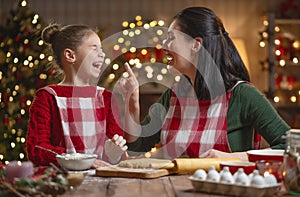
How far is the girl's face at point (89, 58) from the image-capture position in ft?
8.73

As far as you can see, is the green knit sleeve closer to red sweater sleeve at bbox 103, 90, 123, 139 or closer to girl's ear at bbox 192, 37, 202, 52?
girl's ear at bbox 192, 37, 202, 52

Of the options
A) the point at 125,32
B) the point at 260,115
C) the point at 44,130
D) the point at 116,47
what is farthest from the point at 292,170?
the point at 125,32

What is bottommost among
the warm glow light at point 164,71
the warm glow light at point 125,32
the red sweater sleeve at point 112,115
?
the warm glow light at point 164,71

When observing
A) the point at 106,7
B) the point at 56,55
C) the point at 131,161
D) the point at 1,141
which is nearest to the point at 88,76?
the point at 56,55

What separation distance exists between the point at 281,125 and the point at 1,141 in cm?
260

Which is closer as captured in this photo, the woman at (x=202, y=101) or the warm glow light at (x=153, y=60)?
the woman at (x=202, y=101)

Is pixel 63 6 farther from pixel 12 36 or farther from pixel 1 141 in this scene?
pixel 1 141

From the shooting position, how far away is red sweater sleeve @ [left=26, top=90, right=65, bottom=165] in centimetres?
231

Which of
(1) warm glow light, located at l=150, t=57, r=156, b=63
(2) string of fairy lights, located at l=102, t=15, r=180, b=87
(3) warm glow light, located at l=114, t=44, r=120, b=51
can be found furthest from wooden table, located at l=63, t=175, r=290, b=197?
(1) warm glow light, located at l=150, t=57, r=156, b=63

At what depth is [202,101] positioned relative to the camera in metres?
2.56

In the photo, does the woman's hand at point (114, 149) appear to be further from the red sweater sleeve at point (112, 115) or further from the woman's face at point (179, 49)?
the woman's face at point (179, 49)

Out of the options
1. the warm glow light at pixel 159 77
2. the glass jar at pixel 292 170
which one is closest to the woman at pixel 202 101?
the glass jar at pixel 292 170

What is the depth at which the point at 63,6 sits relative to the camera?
615 centimetres

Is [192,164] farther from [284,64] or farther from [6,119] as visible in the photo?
[284,64]
